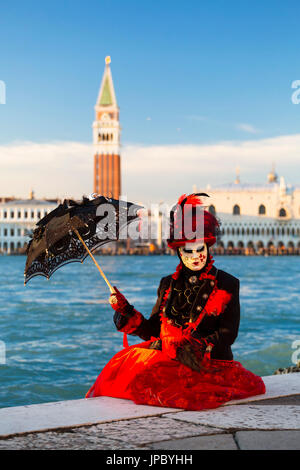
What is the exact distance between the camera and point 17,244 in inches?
2803

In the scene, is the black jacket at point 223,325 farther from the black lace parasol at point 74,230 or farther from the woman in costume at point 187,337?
the black lace parasol at point 74,230

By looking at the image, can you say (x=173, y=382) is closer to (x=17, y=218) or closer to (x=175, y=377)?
(x=175, y=377)

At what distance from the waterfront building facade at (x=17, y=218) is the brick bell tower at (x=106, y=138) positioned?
713cm

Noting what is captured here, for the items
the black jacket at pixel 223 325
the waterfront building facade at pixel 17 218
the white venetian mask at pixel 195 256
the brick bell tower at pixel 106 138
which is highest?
the brick bell tower at pixel 106 138

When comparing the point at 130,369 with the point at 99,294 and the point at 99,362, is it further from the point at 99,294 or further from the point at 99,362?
the point at 99,294

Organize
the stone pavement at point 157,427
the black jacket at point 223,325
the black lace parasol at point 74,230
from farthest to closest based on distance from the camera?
the black lace parasol at point 74,230 < the black jacket at point 223,325 < the stone pavement at point 157,427

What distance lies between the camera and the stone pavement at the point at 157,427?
239 centimetres

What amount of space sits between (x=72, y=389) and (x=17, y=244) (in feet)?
213

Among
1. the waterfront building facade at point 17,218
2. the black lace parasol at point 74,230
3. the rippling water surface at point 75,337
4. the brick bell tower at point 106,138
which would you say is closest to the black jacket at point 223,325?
the black lace parasol at point 74,230

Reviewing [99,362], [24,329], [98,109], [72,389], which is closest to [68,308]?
[24,329]

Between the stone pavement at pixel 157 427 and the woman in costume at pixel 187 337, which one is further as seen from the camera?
the woman in costume at pixel 187 337

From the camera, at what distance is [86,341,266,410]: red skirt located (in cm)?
298

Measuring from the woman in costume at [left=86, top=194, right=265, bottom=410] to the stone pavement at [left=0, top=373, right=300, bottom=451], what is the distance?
0.08 meters

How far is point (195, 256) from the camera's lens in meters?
3.19
